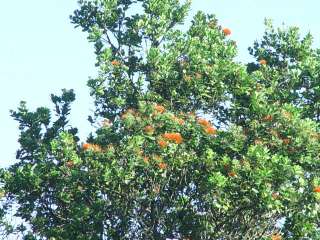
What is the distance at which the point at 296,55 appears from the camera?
22719mm

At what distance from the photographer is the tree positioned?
1734 cm

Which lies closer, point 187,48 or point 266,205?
point 266,205

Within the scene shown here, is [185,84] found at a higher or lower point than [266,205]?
higher

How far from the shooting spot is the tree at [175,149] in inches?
683

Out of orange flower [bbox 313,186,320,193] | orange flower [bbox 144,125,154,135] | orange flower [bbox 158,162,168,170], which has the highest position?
orange flower [bbox 144,125,154,135]

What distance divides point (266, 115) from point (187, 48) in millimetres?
3808

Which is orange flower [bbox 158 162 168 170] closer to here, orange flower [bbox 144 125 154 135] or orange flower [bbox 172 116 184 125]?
orange flower [bbox 144 125 154 135]

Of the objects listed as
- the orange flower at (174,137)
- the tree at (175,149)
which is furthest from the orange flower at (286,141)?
the orange flower at (174,137)

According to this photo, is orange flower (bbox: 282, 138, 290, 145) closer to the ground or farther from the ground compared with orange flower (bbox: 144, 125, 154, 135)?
closer to the ground

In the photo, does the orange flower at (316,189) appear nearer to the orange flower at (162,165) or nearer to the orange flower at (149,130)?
the orange flower at (162,165)

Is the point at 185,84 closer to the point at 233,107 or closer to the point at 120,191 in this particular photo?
the point at 233,107

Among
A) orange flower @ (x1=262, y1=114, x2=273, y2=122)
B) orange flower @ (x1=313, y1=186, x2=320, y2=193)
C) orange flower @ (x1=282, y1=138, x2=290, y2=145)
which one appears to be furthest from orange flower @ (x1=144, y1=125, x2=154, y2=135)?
orange flower @ (x1=313, y1=186, x2=320, y2=193)


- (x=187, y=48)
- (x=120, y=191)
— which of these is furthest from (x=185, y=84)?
(x=120, y=191)

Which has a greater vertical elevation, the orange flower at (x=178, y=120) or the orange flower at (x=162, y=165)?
the orange flower at (x=178, y=120)
